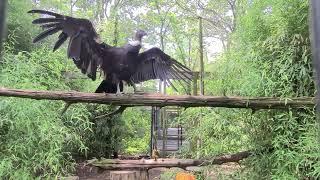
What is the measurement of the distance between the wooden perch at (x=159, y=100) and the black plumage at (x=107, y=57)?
0.25m

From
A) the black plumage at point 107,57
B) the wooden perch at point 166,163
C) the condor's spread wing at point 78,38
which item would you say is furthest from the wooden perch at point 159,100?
the wooden perch at point 166,163

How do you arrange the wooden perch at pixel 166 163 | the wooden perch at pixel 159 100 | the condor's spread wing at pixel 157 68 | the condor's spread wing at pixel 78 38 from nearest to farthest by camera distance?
the wooden perch at pixel 159 100
the condor's spread wing at pixel 78 38
the wooden perch at pixel 166 163
the condor's spread wing at pixel 157 68

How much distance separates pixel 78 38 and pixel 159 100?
70cm

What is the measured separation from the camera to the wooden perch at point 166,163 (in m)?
3.00

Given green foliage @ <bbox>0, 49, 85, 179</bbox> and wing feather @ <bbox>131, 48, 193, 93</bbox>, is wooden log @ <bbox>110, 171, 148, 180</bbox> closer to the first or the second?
green foliage @ <bbox>0, 49, 85, 179</bbox>

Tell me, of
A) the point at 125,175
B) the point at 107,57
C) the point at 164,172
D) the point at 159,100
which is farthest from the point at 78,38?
the point at 164,172

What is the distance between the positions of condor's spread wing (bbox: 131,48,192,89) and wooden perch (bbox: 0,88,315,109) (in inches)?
28.0

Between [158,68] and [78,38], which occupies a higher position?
[78,38]

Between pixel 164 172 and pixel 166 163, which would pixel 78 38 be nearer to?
pixel 166 163

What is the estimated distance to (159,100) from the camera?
8.25 ft

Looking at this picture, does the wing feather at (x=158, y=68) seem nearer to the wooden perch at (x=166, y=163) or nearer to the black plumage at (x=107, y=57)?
the black plumage at (x=107, y=57)

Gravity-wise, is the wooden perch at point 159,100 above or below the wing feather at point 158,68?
below

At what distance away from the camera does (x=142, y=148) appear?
7.23 metres

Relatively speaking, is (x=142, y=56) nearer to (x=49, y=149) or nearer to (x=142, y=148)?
(x=49, y=149)
